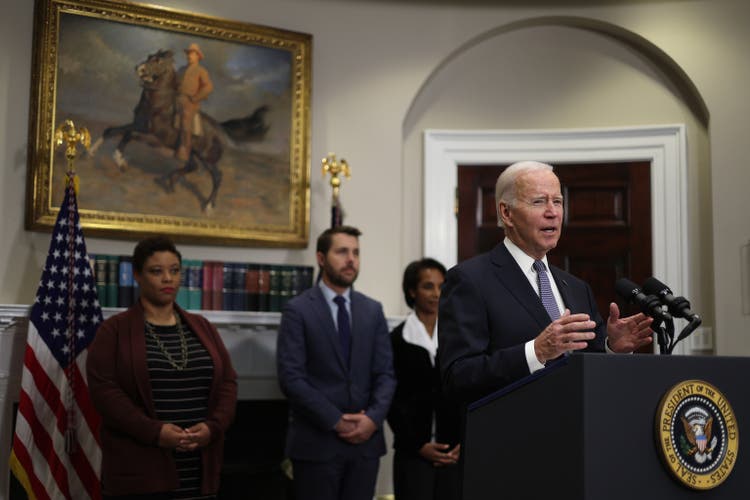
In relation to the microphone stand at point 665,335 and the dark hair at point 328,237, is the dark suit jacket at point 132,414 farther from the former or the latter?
the microphone stand at point 665,335

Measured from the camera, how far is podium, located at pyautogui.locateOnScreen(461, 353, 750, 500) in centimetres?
178

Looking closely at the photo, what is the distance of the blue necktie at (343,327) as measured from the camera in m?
4.18

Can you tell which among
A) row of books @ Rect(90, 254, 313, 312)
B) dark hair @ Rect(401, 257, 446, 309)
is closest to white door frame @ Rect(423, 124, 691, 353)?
row of books @ Rect(90, 254, 313, 312)

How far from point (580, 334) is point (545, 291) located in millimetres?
491

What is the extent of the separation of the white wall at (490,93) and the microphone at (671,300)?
347 centimetres

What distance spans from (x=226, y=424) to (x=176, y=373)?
31 centimetres

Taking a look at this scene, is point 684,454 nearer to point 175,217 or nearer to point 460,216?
point 175,217

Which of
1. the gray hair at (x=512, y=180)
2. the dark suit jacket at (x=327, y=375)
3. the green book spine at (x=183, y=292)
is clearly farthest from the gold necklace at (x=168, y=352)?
the gray hair at (x=512, y=180)

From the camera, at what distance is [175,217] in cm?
517

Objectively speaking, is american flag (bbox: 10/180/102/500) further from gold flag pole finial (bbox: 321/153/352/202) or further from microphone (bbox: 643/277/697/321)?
microphone (bbox: 643/277/697/321)

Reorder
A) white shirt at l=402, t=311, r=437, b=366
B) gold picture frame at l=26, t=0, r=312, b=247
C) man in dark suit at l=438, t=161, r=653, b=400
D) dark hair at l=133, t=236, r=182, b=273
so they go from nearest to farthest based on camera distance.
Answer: man in dark suit at l=438, t=161, r=653, b=400 → dark hair at l=133, t=236, r=182, b=273 → white shirt at l=402, t=311, r=437, b=366 → gold picture frame at l=26, t=0, r=312, b=247

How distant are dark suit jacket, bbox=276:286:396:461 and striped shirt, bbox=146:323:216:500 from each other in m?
0.37

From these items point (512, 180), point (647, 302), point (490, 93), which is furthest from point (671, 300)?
point (490, 93)

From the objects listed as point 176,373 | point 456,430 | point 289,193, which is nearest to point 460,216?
point 289,193
